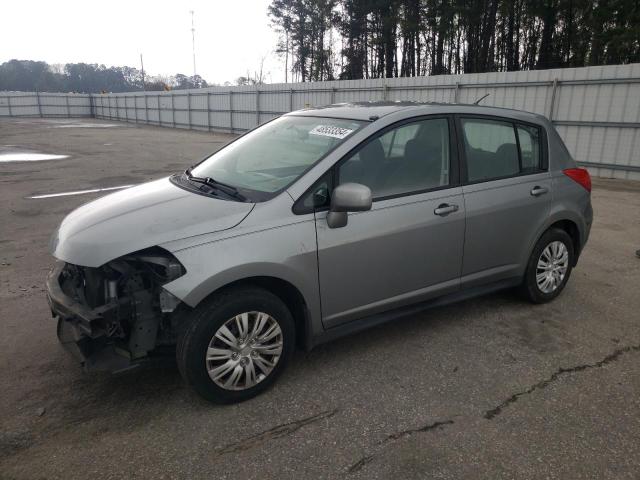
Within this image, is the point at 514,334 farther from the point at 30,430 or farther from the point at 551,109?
the point at 551,109

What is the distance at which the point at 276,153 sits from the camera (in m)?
3.57

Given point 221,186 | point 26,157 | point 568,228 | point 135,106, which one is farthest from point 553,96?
point 135,106

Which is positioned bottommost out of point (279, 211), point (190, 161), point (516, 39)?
point (190, 161)

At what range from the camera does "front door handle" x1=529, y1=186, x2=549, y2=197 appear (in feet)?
13.2

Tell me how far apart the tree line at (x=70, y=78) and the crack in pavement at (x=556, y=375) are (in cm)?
8018

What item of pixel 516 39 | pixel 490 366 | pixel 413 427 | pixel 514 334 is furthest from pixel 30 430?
pixel 516 39

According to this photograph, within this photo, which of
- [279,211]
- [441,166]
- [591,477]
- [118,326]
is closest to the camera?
[591,477]

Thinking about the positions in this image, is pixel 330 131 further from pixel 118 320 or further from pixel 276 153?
pixel 118 320

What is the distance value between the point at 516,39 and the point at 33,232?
78.9ft

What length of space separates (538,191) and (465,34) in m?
26.3

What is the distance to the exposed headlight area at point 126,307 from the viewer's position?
2600 mm

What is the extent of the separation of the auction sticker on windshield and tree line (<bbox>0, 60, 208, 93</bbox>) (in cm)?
7915

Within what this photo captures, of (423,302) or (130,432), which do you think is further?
(423,302)

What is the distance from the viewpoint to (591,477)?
7.70ft
